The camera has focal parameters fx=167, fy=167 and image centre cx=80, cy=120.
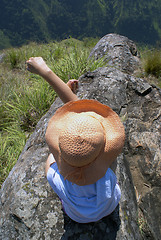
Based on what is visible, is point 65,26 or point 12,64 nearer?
point 12,64

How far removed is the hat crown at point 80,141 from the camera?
0.78m

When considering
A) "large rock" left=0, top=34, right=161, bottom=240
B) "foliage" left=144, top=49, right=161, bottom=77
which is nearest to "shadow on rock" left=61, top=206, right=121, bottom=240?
"large rock" left=0, top=34, right=161, bottom=240

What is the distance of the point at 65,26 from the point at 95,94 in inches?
3081

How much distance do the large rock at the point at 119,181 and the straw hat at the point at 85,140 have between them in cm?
68

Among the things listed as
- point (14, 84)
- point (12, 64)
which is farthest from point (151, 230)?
point (12, 64)

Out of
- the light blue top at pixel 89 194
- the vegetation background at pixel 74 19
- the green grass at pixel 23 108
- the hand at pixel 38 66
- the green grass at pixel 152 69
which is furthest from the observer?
the vegetation background at pixel 74 19

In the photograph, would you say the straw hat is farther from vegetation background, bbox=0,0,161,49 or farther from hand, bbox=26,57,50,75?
vegetation background, bbox=0,0,161,49

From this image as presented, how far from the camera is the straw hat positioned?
0.79m

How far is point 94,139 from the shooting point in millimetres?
798

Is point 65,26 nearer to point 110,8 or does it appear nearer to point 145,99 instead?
point 110,8

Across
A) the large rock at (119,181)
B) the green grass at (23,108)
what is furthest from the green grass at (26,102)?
the large rock at (119,181)

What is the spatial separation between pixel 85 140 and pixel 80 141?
0.9 inches

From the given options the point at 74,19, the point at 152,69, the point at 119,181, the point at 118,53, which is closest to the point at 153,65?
the point at 152,69

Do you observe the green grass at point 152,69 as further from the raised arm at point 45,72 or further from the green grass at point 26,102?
the raised arm at point 45,72
